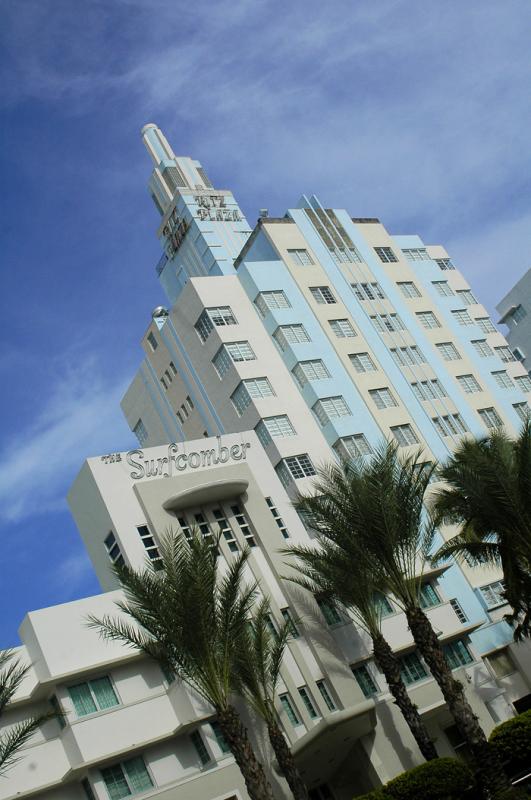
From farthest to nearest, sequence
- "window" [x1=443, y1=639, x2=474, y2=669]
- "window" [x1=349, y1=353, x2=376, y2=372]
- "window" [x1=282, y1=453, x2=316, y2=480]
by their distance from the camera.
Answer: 1. "window" [x1=349, y1=353, x2=376, y2=372]
2. "window" [x1=282, y1=453, x2=316, y2=480]
3. "window" [x1=443, y1=639, x2=474, y2=669]

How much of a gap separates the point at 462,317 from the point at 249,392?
20.9 m

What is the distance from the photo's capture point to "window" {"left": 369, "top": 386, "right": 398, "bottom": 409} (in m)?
53.1

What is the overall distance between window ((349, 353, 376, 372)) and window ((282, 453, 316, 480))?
29.4ft

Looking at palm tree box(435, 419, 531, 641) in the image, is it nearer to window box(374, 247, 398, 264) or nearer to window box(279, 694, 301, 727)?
window box(279, 694, 301, 727)

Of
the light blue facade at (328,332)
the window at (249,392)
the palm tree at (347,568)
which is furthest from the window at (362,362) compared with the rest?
the palm tree at (347,568)

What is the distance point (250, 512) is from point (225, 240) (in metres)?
28.2

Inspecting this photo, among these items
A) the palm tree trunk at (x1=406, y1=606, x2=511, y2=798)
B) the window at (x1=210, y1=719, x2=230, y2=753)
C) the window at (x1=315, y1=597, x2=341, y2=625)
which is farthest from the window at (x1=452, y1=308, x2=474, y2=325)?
the window at (x1=210, y1=719, x2=230, y2=753)

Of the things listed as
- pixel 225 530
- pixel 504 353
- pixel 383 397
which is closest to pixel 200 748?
pixel 225 530

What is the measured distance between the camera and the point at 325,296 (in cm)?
5603

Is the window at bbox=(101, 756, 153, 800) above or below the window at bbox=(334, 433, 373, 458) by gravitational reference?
below

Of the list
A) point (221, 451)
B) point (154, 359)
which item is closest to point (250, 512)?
point (221, 451)

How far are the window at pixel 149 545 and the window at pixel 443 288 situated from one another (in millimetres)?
33200

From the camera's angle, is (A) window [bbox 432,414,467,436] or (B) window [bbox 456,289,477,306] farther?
(B) window [bbox 456,289,477,306]

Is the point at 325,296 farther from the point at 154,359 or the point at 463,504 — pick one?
the point at 463,504
